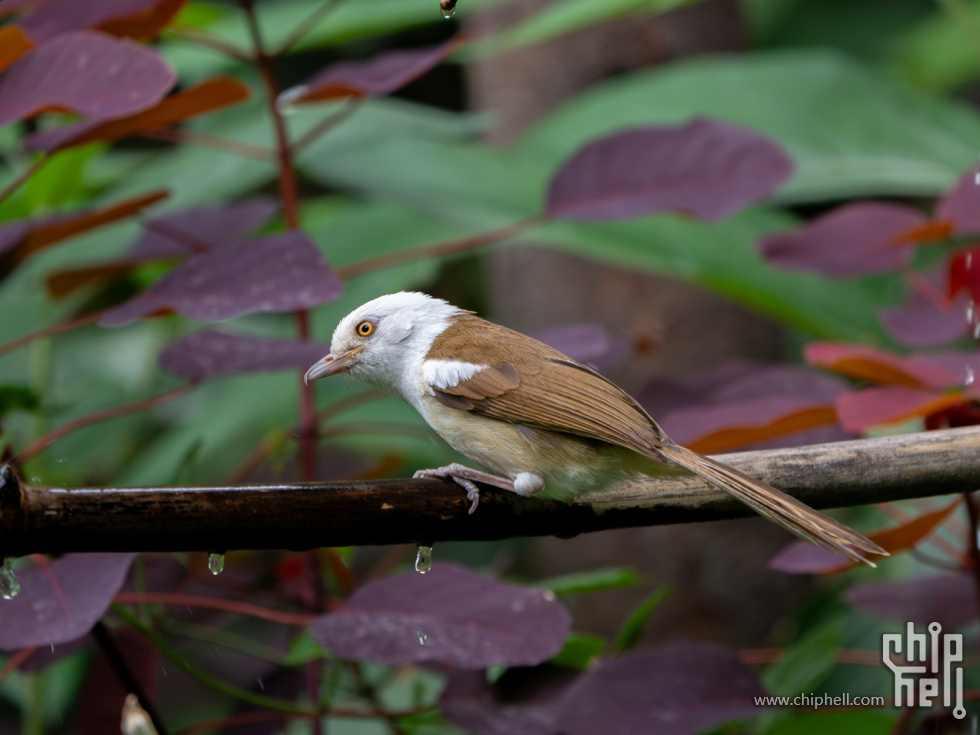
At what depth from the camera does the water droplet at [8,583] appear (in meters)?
1.07

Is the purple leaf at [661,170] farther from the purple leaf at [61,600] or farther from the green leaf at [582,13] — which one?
the purple leaf at [61,600]

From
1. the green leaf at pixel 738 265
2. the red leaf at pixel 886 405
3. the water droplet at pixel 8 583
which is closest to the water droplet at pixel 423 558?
the water droplet at pixel 8 583

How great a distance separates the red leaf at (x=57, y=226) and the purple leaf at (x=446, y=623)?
0.68 metres

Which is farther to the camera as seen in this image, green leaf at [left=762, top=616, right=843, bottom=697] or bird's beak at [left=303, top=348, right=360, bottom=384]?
green leaf at [left=762, top=616, right=843, bottom=697]

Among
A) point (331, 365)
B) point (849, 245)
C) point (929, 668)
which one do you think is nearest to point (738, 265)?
point (849, 245)

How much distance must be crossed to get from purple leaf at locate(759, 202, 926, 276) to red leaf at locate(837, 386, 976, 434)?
19.3 inches

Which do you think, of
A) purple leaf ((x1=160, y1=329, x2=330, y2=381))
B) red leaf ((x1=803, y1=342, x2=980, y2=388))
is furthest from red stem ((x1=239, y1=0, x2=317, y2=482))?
red leaf ((x1=803, y1=342, x2=980, y2=388))

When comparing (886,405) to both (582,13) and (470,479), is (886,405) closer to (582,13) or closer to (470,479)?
(470,479)

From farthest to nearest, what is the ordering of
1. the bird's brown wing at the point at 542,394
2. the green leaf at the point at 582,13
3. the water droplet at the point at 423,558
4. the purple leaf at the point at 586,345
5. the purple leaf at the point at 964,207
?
the green leaf at the point at 582,13 → the purple leaf at the point at 964,207 → the purple leaf at the point at 586,345 → the bird's brown wing at the point at 542,394 → the water droplet at the point at 423,558

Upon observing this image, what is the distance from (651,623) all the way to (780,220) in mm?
1190

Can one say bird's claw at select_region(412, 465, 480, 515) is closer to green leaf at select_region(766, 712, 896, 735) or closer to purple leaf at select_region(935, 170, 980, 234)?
green leaf at select_region(766, 712, 896, 735)

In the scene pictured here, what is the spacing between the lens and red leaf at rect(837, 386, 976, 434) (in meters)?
1.30

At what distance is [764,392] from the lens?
5.56ft

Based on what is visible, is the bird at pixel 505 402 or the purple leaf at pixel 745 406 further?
the purple leaf at pixel 745 406
